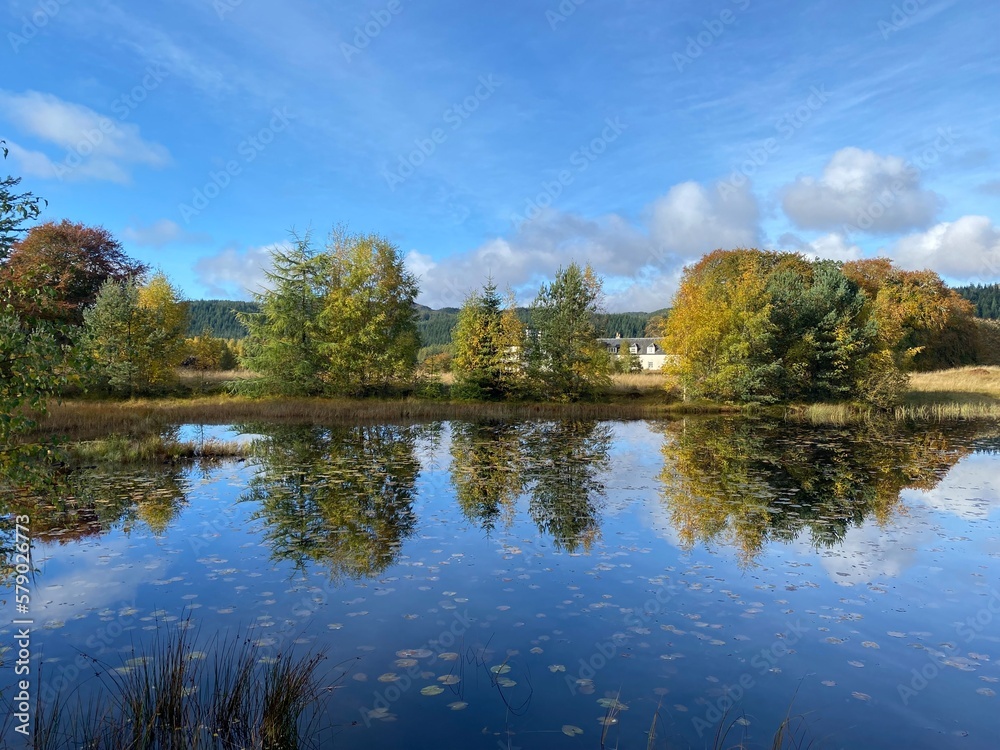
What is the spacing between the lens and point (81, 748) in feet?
15.4

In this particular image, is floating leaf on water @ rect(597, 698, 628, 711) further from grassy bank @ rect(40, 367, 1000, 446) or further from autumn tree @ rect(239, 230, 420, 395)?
autumn tree @ rect(239, 230, 420, 395)

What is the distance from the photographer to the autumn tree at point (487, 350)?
39.4 m

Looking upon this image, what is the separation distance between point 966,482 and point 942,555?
27.2ft

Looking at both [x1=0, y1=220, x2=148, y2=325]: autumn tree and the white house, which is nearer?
[x1=0, y1=220, x2=148, y2=325]: autumn tree

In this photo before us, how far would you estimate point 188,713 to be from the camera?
5.19 metres

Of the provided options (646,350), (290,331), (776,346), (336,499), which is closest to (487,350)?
(290,331)

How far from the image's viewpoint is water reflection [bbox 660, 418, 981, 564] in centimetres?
1190

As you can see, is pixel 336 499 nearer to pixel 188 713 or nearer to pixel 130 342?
pixel 188 713

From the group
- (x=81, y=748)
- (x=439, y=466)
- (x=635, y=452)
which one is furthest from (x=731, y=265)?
(x=81, y=748)

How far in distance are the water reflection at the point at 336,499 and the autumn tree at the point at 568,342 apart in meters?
18.2

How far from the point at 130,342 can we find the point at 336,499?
85.0 ft

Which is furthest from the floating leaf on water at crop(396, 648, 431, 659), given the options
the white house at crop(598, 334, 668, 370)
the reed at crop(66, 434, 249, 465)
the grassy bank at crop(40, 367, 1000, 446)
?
the white house at crop(598, 334, 668, 370)

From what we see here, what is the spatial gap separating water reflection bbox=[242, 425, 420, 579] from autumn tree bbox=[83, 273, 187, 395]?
16104 millimetres

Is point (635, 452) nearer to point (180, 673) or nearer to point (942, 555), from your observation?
point (942, 555)
